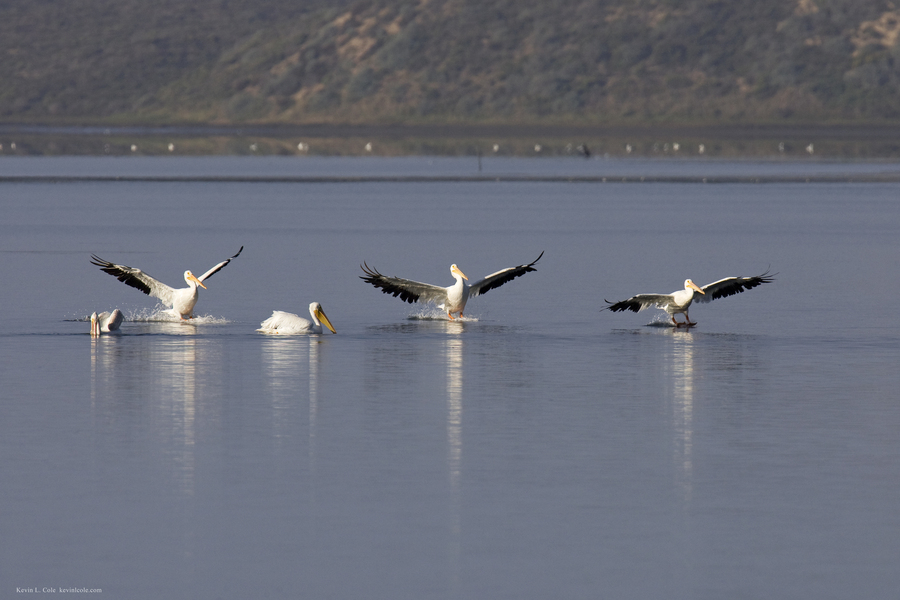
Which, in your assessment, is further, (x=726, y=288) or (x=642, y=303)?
(x=726, y=288)

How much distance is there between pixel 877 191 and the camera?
5522 centimetres

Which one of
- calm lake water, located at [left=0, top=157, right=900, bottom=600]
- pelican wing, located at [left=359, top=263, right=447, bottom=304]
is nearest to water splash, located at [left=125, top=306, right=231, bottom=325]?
calm lake water, located at [left=0, top=157, right=900, bottom=600]

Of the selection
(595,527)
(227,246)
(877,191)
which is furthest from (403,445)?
(877,191)

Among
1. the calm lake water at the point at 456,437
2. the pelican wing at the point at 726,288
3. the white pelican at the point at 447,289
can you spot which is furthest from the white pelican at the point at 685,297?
the white pelican at the point at 447,289

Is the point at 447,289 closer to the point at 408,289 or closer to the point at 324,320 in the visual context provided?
the point at 408,289

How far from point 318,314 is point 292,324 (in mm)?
Result: 417

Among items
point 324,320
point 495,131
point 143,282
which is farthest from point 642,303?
point 495,131

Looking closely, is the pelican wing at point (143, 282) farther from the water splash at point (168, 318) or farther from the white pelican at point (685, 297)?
the white pelican at point (685, 297)

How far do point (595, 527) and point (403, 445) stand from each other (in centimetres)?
302

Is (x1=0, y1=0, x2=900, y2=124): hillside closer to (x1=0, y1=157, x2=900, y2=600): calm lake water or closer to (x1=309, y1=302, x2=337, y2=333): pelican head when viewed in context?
(x1=0, y1=157, x2=900, y2=600): calm lake water

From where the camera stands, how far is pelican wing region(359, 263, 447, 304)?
2206cm

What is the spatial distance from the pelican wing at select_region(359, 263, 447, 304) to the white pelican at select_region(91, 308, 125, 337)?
3.45 m

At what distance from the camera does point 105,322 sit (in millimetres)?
20609

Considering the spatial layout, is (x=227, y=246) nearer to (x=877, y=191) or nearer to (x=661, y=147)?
(x=877, y=191)
